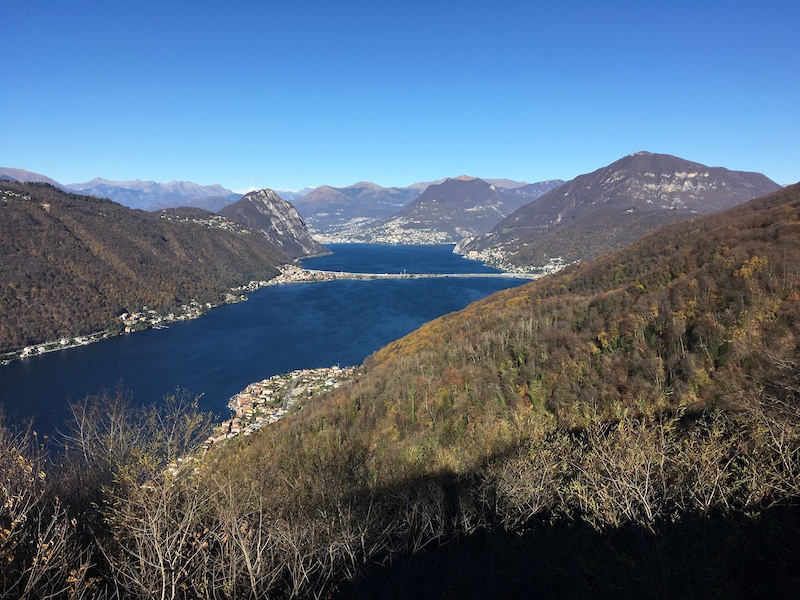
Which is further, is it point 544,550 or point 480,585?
point 544,550

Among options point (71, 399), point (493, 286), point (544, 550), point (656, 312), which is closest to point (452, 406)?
point (656, 312)

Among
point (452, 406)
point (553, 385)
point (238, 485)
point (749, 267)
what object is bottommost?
point (452, 406)

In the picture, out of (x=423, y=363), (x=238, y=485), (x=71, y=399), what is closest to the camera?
(x=238, y=485)

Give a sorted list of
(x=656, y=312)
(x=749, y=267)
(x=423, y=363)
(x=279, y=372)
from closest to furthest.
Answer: (x=749, y=267) < (x=656, y=312) < (x=423, y=363) < (x=279, y=372)

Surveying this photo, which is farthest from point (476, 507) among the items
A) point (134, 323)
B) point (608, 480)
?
point (134, 323)

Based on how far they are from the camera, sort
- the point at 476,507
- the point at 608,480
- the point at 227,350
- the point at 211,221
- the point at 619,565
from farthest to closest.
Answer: the point at 211,221, the point at 227,350, the point at 476,507, the point at 608,480, the point at 619,565

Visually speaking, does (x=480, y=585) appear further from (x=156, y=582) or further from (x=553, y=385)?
(x=553, y=385)

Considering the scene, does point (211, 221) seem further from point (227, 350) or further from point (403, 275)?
point (227, 350)
